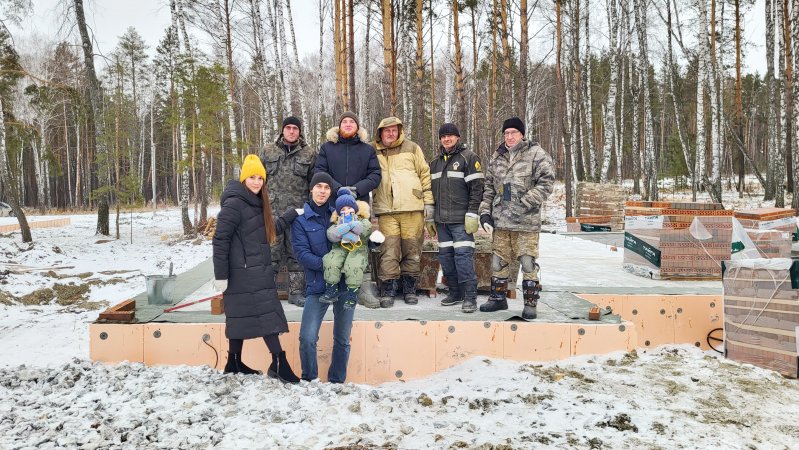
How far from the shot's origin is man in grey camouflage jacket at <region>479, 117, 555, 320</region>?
4.16 m

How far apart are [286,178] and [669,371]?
3.63 m

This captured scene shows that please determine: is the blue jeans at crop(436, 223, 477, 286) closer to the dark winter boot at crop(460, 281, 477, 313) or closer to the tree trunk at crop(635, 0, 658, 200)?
the dark winter boot at crop(460, 281, 477, 313)

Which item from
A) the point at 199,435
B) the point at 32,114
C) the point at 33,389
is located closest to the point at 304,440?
the point at 199,435

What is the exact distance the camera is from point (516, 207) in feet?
13.8

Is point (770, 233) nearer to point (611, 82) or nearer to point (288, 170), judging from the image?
point (288, 170)

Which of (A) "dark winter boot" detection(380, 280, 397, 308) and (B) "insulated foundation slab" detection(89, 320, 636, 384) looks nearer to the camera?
(B) "insulated foundation slab" detection(89, 320, 636, 384)

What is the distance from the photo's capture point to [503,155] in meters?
4.48

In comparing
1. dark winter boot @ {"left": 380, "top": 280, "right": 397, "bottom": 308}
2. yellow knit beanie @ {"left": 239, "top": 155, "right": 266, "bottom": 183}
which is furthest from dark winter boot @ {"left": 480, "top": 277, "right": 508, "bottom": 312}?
yellow knit beanie @ {"left": 239, "top": 155, "right": 266, "bottom": 183}

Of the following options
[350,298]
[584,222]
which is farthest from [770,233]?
[584,222]

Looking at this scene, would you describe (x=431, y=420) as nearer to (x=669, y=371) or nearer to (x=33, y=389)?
(x=669, y=371)

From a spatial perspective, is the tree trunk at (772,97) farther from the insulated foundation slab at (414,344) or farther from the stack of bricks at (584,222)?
the insulated foundation slab at (414,344)

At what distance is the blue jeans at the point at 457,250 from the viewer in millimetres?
4398

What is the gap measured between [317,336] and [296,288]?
1.22m

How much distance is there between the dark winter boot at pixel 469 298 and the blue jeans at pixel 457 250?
5 cm
